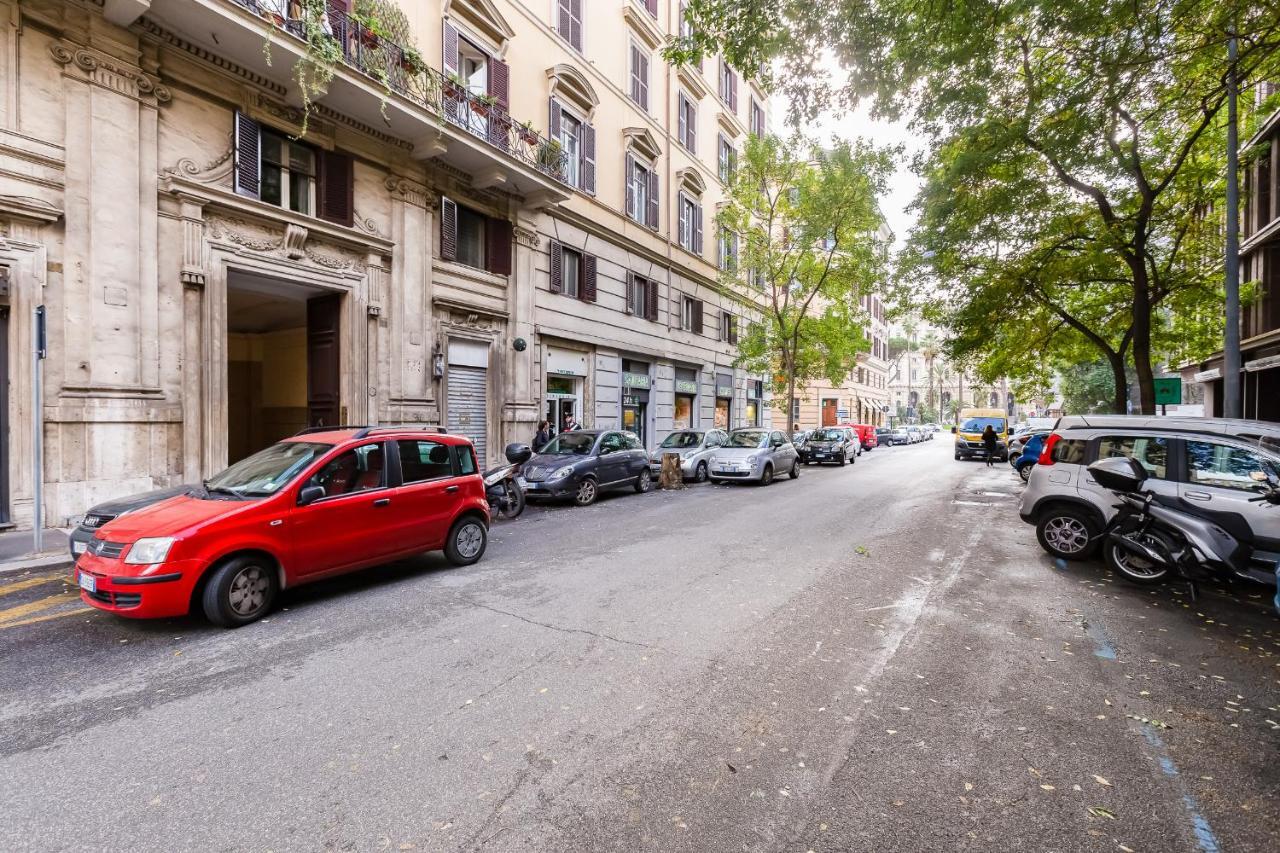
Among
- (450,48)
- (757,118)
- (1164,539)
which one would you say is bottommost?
(1164,539)

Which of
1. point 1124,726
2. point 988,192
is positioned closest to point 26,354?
point 1124,726

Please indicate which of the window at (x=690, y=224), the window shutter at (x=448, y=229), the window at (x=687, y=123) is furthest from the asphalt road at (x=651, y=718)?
the window at (x=687, y=123)

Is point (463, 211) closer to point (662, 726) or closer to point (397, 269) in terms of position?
point (397, 269)

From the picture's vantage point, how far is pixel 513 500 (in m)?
10.6

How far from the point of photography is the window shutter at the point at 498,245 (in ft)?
51.4

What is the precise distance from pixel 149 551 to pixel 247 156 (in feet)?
30.3

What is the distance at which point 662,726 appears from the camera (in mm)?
3301

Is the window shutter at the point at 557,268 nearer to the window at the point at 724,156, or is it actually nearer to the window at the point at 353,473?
the window at the point at 724,156

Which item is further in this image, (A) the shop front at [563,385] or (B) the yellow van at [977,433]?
(B) the yellow van at [977,433]

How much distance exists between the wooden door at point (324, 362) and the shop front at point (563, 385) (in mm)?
6080

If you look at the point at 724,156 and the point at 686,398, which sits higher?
the point at 724,156

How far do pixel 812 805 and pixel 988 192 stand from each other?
1457 cm

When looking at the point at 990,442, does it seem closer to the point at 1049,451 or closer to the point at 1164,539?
the point at 1049,451

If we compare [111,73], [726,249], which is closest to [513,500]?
[111,73]
